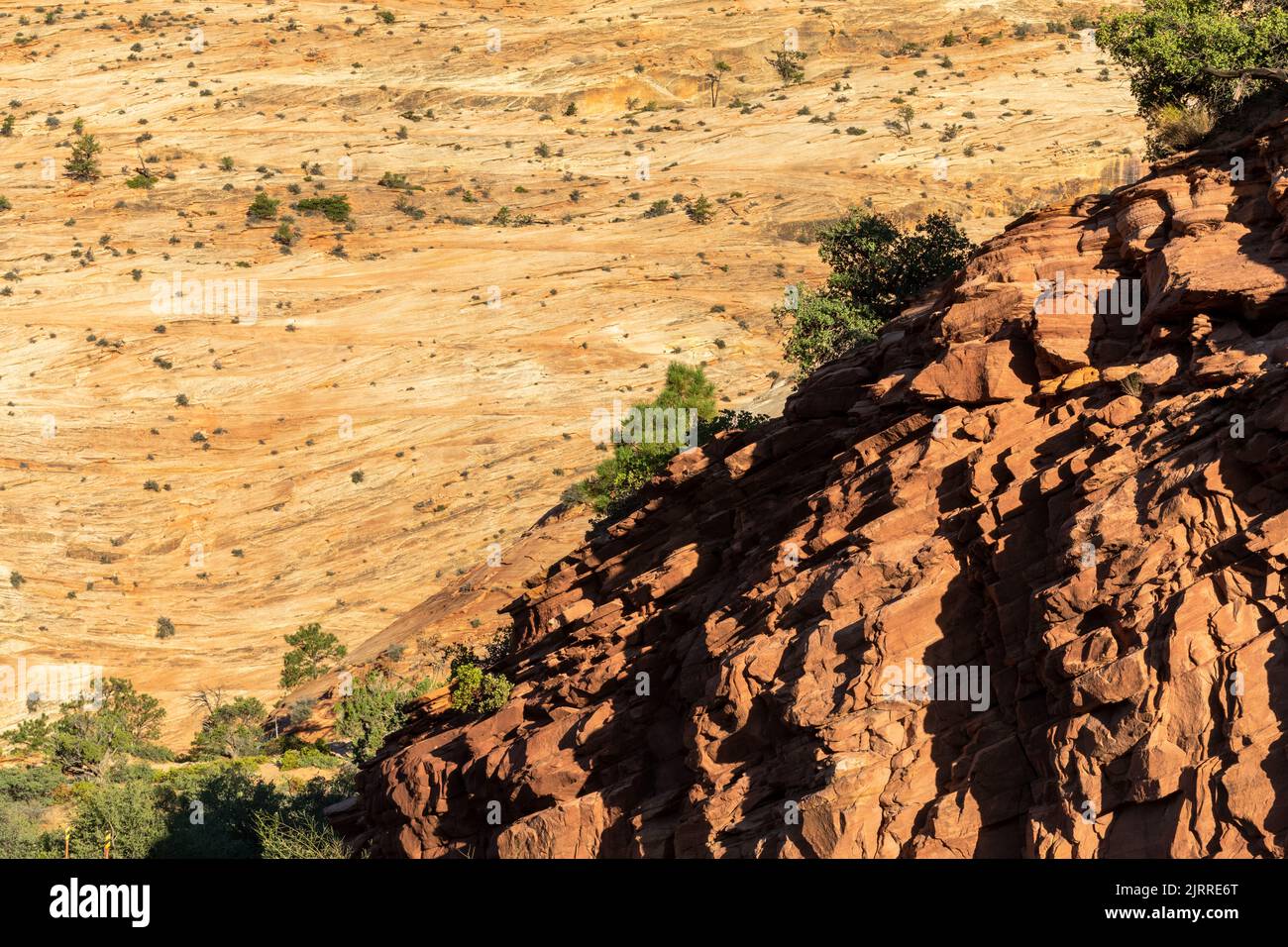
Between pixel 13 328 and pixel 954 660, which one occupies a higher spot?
pixel 954 660

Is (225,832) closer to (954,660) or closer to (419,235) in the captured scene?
(954,660)

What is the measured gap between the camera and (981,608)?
19.3m

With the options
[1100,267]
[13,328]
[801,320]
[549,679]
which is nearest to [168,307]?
[13,328]

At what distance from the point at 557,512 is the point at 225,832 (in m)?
24.0

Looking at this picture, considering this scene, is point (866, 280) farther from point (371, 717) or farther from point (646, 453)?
point (371, 717)

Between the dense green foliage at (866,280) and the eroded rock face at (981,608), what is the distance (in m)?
9.35

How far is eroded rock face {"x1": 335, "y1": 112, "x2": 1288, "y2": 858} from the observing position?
1597 centimetres

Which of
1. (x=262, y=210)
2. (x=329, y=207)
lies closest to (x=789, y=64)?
(x=329, y=207)

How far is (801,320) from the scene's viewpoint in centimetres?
3872

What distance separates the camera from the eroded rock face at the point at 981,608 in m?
16.0

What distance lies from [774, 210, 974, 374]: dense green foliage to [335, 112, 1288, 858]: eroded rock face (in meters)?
9.35

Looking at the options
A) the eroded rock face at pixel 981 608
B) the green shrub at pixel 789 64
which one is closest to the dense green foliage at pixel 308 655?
the eroded rock face at pixel 981 608

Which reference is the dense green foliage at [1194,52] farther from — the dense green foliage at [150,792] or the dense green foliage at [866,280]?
the dense green foliage at [150,792]

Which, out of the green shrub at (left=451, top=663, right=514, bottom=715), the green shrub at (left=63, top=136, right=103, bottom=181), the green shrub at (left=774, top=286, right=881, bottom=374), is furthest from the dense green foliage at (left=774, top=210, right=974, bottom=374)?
the green shrub at (left=63, top=136, right=103, bottom=181)
